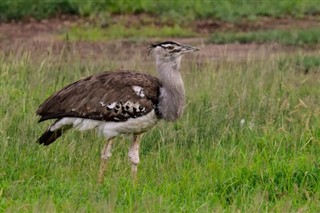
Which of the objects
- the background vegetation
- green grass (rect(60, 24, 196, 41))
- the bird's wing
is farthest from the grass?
green grass (rect(60, 24, 196, 41))

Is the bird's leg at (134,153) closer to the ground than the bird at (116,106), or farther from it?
closer to the ground

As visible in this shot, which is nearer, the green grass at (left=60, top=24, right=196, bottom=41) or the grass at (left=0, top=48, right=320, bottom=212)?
the grass at (left=0, top=48, right=320, bottom=212)

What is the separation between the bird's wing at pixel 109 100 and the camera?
7586mm

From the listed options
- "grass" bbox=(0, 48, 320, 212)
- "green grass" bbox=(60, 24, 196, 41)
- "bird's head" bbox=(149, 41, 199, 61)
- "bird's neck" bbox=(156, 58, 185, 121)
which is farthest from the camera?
"green grass" bbox=(60, 24, 196, 41)

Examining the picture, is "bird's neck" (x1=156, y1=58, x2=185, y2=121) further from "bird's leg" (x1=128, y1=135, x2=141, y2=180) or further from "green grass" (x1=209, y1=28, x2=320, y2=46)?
"green grass" (x1=209, y1=28, x2=320, y2=46)

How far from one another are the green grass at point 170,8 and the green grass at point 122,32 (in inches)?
31.8

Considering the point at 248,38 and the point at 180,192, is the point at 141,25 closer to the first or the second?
the point at 248,38

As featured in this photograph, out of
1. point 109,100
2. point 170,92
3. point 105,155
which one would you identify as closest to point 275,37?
point 170,92

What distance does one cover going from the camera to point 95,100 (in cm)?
768

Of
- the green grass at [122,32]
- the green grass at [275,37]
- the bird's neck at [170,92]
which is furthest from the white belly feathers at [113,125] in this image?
the green grass at [122,32]

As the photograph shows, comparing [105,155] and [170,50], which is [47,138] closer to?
[105,155]

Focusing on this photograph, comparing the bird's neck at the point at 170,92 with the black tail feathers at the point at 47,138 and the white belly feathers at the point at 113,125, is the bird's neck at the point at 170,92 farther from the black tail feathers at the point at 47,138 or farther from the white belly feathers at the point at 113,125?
the black tail feathers at the point at 47,138

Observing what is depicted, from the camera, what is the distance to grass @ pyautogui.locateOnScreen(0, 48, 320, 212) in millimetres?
6527

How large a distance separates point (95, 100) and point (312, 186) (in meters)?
1.82
